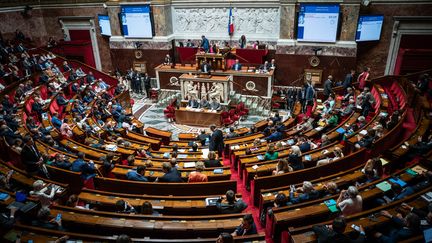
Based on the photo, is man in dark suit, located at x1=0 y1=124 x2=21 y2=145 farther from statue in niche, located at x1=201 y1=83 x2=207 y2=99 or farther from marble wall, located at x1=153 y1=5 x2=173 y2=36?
marble wall, located at x1=153 y1=5 x2=173 y2=36

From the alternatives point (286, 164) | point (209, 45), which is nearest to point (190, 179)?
point (286, 164)

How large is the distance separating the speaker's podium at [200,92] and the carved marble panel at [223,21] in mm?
3848

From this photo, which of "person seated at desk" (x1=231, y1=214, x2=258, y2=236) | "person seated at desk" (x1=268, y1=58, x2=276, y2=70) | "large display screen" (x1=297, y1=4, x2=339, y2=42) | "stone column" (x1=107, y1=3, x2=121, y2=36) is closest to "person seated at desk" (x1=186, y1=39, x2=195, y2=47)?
"stone column" (x1=107, y1=3, x2=121, y2=36)

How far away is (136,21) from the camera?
1828cm

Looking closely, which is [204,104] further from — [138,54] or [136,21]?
[136,21]

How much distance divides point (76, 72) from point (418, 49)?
1838 centimetres

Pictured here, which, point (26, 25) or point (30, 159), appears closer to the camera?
point (30, 159)

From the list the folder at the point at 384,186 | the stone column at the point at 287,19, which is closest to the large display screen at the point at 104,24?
the stone column at the point at 287,19

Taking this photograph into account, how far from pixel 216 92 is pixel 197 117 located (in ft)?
5.86

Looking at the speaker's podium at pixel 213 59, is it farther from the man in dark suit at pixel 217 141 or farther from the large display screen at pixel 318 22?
the man in dark suit at pixel 217 141

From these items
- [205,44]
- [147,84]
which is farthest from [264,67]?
[147,84]

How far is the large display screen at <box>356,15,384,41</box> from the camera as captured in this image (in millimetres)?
14797

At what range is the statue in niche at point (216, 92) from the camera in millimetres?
15188

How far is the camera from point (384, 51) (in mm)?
15617
